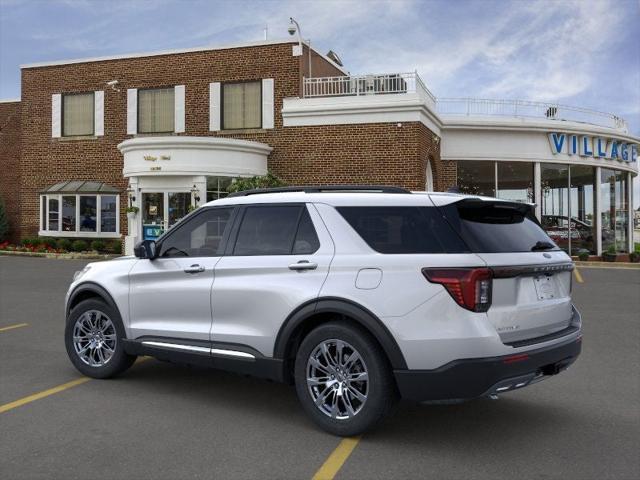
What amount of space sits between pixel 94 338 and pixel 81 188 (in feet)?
67.1

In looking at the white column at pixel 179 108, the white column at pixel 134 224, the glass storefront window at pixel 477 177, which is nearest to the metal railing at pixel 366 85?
the glass storefront window at pixel 477 177

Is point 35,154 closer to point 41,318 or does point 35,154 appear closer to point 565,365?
point 41,318

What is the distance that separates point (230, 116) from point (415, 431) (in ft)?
67.6

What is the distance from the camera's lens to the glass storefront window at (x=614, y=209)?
26531 mm

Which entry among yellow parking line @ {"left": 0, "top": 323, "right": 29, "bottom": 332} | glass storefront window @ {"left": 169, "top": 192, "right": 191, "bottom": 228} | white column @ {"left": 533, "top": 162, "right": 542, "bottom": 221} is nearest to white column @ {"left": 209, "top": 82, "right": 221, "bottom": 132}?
glass storefront window @ {"left": 169, "top": 192, "right": 191, "bottom": 228}

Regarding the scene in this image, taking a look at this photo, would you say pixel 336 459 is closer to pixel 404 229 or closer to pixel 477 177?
pixel 404 229

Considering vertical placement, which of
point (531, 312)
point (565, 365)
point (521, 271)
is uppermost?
point (521, 271)

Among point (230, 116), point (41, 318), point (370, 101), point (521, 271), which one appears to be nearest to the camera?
point (521, 271)

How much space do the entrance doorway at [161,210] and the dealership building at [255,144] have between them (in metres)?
0.05

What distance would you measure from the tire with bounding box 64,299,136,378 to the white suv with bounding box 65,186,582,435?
54 cm

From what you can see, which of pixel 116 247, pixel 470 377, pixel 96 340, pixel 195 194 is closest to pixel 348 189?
pixel 470 377

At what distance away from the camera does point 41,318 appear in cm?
994

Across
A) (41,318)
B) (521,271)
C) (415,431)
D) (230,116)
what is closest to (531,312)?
(521,271)

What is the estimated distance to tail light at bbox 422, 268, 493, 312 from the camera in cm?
405
